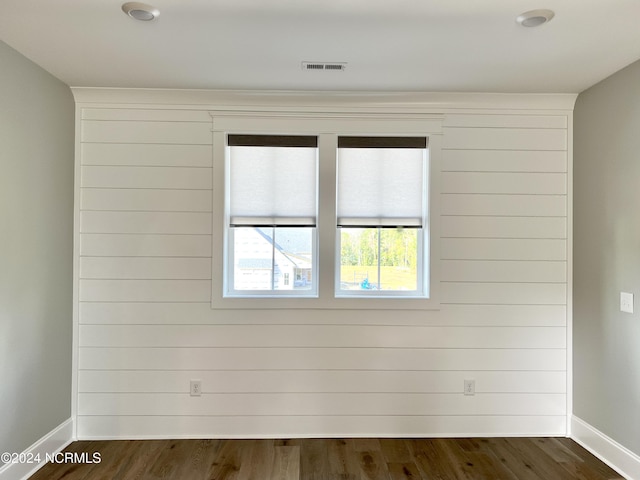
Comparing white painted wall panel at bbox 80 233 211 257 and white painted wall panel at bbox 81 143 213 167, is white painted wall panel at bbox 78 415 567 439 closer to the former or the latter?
white painted wall panel at bbox 80 233 211 257

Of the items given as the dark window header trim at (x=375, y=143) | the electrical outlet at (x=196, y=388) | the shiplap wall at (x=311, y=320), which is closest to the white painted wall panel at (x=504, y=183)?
the shiplap wall at (x=311, y=320)

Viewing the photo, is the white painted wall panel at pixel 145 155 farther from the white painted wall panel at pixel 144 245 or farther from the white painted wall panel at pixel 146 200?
the white painted wall panel at pixel 144 245

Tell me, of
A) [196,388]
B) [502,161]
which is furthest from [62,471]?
[502,161]

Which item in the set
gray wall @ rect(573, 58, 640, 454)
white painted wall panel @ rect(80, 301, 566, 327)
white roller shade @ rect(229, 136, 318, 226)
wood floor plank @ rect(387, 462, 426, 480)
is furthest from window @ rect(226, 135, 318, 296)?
gray wall @ rect(573, 58, 640, 454)

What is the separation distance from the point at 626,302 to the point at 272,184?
2.48 meters

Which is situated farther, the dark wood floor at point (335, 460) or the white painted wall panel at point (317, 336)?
the white painted wall panel at point (317, 336)

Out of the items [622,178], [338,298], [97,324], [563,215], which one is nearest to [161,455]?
[97,324]

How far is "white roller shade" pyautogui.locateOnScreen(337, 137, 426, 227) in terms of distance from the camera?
2967 mm

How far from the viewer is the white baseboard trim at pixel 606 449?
2387 mm

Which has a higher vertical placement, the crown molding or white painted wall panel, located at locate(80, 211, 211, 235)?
the crown molding

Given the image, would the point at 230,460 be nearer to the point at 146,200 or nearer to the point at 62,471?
the point at 62,471

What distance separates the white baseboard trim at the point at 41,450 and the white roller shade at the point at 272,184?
185 cm

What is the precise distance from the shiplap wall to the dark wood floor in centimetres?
11

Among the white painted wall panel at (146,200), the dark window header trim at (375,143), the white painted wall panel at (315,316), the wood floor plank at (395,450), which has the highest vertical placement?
the dark window header trim at (375,143)
